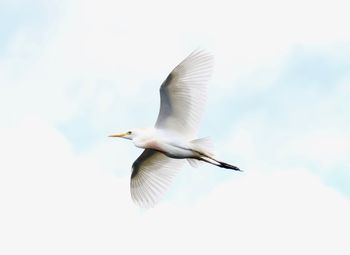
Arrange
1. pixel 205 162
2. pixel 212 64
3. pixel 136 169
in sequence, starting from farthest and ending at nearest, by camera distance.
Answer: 1. pixel 136 169
2. pixel 205 162
3. pixel 212 64

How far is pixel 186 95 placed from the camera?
16.7 metres

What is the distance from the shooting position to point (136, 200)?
18.3 meters

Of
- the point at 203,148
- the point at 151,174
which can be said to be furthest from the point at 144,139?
the point at 151,174

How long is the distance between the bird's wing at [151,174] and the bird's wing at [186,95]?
1.43m

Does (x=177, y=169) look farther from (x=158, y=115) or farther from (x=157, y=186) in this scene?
(x=158, y=115)

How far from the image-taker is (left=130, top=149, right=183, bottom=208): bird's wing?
18312mm

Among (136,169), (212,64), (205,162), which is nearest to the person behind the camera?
(212,64)

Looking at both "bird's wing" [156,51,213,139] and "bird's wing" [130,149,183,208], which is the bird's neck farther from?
"bird's wing" [130,149,183,208]

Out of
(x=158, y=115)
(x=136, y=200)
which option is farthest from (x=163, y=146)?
(x=136, y=200)

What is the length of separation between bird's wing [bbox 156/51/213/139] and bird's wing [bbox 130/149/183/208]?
4.69 feet

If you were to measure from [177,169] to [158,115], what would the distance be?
182 centimetres

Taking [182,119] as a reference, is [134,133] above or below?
below

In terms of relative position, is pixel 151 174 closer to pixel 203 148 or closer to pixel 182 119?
pixel 182 119

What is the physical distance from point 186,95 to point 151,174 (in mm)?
2495
